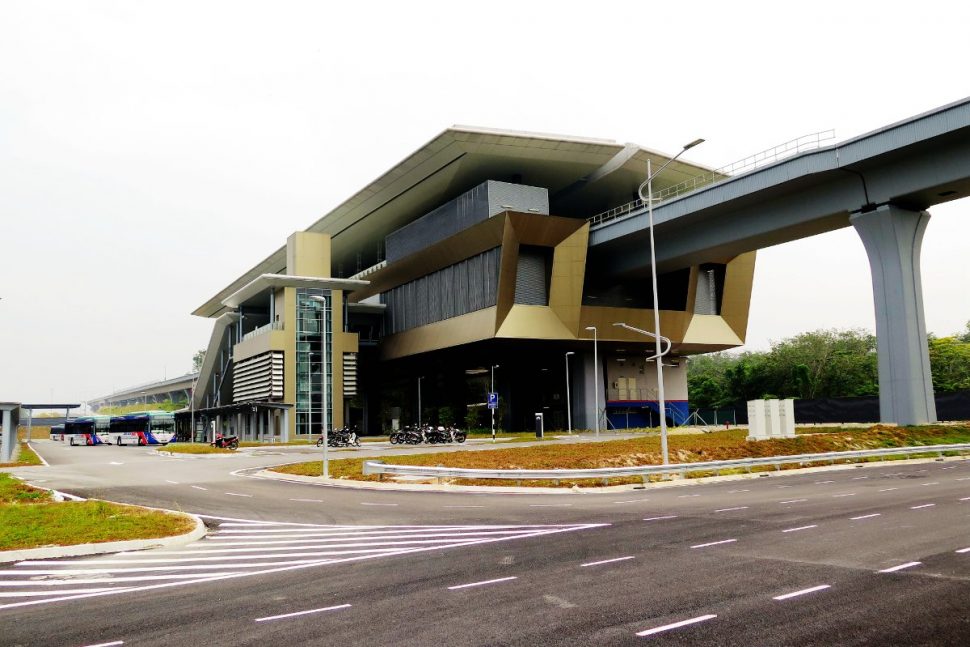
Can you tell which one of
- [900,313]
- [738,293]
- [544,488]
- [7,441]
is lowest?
[544,488]

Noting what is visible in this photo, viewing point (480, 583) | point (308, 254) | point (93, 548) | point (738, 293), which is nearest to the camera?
point (480, 583)

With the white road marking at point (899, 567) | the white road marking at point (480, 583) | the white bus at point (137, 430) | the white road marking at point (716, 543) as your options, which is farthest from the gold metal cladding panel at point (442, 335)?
the white road marking at point (899, 567)

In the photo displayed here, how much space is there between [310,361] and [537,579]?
68119mm

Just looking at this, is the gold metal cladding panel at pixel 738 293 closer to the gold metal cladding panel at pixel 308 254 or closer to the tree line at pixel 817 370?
the tree line at pixel 817 370

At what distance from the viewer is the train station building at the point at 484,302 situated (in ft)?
204

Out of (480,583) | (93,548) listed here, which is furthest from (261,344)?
(480,583)

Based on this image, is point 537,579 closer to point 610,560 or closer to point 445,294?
point 610,560

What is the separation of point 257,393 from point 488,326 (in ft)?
96.6

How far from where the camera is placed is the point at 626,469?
2653 cm

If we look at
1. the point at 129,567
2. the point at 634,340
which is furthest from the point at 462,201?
the point at 129,567

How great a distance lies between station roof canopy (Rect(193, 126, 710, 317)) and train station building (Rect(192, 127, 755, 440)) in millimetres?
194

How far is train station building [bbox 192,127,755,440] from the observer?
62281 mm

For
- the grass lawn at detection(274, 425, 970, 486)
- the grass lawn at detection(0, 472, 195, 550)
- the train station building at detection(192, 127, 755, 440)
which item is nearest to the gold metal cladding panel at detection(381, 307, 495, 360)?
the train station building at detection(192, 127, 755, 440)

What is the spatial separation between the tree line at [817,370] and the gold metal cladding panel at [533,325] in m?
41.8
